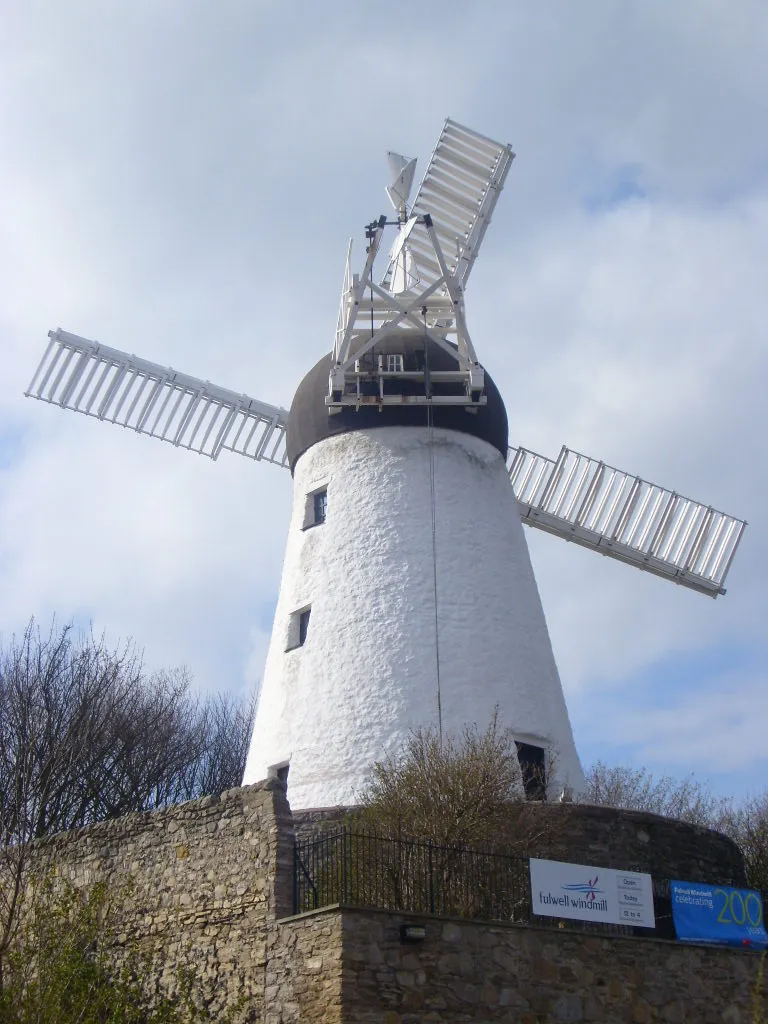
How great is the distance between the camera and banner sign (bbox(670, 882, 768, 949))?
13.9 metres

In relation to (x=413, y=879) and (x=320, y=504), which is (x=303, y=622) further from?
(x=413, y=879)

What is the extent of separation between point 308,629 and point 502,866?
5.94 metres

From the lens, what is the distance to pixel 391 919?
37.8 feet

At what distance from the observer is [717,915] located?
14.2 m

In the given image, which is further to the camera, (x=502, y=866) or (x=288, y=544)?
(x=288, y=544)

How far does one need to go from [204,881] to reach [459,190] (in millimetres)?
14470

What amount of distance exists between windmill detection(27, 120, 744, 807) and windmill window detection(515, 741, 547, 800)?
44 millimetres

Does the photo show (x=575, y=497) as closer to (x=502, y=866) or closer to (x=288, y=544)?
(x=288, y=544)

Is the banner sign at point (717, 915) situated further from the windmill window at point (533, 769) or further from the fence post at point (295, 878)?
the fence post at point (295, 878)

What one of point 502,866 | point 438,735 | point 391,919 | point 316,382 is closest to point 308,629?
point 438,735

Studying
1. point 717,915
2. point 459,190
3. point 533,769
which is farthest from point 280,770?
Answer: point 459,190

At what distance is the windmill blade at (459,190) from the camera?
74.2 ft

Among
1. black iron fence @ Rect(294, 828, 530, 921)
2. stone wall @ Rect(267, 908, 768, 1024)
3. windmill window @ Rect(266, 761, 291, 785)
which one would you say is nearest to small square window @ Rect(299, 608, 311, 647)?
windmill window @ Rect(266, 761, 291, 785)

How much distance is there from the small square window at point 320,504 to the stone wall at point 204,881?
648 cm
